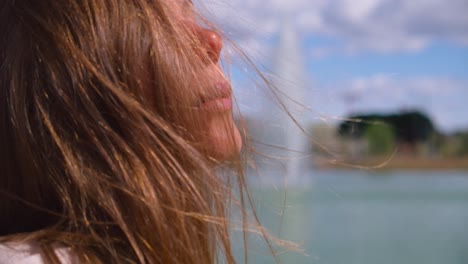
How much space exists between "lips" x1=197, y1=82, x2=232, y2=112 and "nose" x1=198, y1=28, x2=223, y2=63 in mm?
71

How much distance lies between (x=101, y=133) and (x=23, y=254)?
22 centimetres

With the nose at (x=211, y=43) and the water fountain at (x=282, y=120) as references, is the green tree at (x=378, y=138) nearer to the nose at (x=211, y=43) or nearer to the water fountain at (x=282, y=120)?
the water fountain at (x=282, y=120)

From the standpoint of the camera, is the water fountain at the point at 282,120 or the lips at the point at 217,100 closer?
the lips at the point at 217,100

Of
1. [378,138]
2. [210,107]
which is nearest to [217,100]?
[210,107]

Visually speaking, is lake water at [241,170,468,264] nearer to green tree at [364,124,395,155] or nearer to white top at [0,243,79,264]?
white top at [0,243,79,264]

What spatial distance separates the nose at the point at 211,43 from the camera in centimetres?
120

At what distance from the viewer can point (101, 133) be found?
3.39 feet

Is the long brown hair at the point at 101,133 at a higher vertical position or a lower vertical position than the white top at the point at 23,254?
higher

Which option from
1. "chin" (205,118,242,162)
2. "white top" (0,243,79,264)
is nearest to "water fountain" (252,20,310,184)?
"chin" (205,118,242,162)

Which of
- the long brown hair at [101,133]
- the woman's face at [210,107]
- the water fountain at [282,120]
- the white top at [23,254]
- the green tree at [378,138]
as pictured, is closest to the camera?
the white top at [23,254]

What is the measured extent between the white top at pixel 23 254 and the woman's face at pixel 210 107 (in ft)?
0.92

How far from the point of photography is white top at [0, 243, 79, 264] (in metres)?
0.89

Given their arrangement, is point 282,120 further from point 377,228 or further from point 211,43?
point 377,228

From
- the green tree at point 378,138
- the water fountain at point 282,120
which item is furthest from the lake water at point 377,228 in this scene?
the green tree at point 378,138
